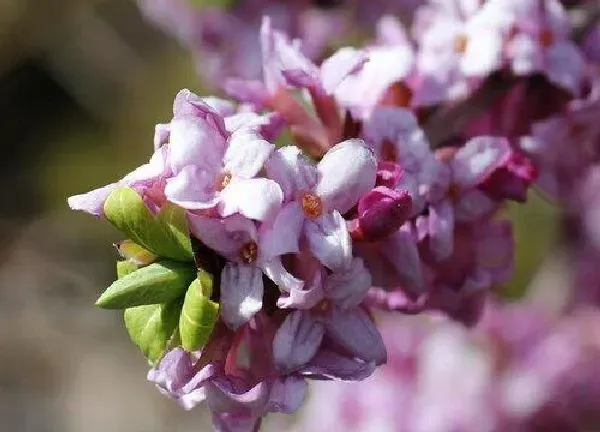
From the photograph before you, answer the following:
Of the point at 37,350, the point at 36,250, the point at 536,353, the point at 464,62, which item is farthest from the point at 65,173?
the point at 464,62

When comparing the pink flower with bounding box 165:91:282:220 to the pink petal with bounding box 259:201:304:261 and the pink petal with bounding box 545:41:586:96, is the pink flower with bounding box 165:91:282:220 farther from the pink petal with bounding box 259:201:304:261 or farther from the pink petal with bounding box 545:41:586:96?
the pink petal with bounding box 545:41:586:96

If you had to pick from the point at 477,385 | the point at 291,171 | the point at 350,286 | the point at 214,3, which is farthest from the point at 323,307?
the point at 477,385

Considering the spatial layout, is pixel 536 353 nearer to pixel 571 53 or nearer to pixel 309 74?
pixel 571 53

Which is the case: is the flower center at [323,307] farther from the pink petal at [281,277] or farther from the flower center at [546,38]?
the flower center at [546,38]

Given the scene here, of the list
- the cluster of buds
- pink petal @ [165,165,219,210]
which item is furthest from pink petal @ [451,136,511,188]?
pink petal @ [165,165,219,210]

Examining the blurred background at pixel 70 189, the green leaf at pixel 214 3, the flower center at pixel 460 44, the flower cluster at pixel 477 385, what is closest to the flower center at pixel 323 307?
the flower center at pixel 460 44
